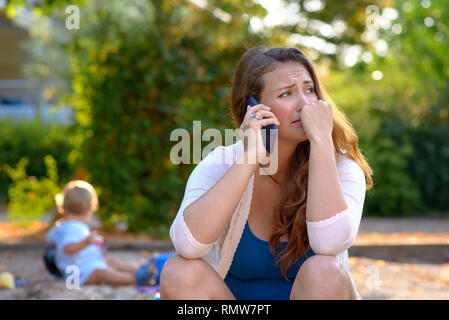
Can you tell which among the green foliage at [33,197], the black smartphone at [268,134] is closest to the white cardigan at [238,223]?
the black smartphone at [268,134]

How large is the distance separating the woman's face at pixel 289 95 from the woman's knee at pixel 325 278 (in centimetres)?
69

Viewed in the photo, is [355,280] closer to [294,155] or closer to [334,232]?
[294,155]

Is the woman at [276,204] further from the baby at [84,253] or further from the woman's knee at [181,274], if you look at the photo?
the baby at [84,253]

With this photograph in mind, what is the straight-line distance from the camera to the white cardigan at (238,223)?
2.30 metres

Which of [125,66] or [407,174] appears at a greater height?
[125,66]

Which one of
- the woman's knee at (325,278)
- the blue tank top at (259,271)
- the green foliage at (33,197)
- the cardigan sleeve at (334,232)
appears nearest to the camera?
the woman's knee at (325,278)

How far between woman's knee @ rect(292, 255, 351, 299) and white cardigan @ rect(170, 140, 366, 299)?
9cm

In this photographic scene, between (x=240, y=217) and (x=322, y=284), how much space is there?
59cm

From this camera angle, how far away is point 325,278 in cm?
216

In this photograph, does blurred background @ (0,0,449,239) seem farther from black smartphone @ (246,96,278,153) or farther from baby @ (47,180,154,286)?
black smartphone @ (246,96,278,153)

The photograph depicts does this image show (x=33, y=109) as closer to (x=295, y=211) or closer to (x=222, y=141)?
(x=222, y=141)

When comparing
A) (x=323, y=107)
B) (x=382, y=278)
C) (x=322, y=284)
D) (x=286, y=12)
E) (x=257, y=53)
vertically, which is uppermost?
(x=286, y=12)

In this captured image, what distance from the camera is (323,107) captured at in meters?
2.53

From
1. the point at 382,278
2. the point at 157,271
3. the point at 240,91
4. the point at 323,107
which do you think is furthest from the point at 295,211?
the point at 382,278
